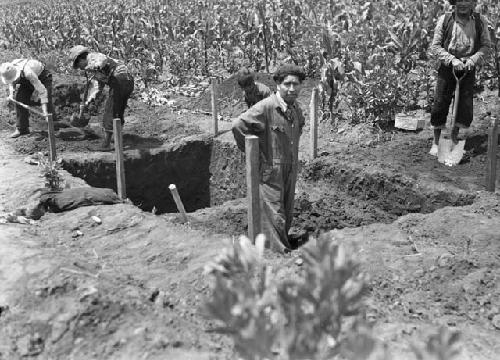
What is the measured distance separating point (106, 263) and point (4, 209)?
242cm

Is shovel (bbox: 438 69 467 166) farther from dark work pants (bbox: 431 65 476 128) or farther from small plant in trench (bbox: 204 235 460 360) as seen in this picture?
small plant in trench (bbox: 204 235 460 360)

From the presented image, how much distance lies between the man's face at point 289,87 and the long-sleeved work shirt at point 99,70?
4.20 meters

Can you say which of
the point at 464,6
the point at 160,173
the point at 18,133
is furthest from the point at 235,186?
the point at 464,6

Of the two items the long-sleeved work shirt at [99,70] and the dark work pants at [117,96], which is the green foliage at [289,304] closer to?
the long-sleeved work shirt at [99,70]

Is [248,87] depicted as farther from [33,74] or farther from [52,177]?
[33,74]

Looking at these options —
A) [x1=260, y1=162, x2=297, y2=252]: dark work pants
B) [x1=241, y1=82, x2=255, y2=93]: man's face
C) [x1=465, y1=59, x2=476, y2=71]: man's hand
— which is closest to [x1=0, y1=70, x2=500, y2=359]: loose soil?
[x1=260, y1=162, x2=297, y2=252]: dark work pants

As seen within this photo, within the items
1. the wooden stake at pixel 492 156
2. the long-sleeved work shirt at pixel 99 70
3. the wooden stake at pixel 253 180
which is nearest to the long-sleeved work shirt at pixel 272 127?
the wooden stake at pixel 253 180

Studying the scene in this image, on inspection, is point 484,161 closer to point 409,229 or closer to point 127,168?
point 409,229

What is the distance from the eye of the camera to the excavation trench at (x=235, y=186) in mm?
7098

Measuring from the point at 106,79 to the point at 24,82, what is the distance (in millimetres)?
1749

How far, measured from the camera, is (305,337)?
5.97 ft

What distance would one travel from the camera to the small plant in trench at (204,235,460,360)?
5.68 feet

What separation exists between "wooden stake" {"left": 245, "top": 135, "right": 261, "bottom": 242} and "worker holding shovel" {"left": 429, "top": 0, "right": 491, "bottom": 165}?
3.68m

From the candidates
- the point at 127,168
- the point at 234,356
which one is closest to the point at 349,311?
the point at 234,356
